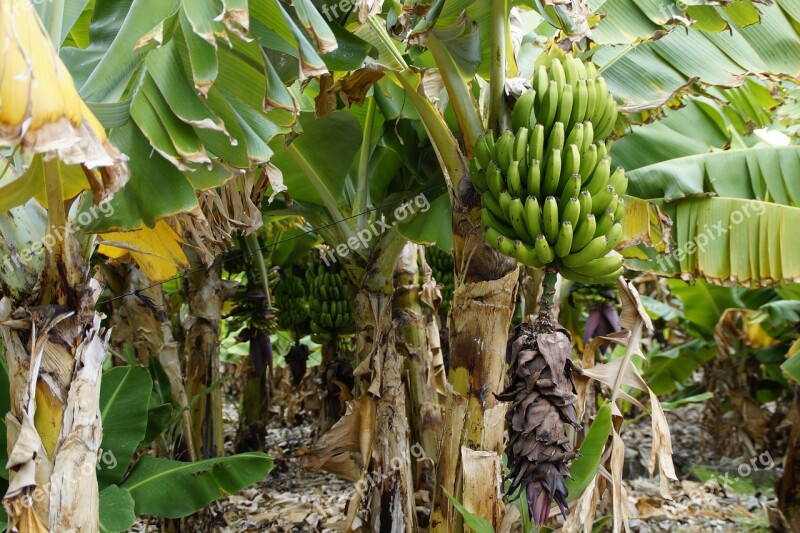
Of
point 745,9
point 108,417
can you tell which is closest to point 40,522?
point 108,417

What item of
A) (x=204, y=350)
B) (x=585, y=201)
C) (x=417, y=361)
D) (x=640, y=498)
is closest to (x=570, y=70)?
(x=585, y=201)

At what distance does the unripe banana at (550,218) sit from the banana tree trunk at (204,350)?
2.05 metres

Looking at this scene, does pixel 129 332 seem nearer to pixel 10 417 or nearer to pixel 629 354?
pixel 10 417

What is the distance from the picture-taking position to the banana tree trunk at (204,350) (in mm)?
3164

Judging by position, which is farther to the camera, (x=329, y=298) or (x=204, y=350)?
(x=329, y=298)

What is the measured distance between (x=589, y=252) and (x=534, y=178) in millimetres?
212

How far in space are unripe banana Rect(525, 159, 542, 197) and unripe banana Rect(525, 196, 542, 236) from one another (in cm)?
3

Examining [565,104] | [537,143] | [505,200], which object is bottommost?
[505,200]

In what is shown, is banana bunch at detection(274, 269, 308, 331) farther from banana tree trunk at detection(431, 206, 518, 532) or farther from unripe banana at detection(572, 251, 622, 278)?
unripe banana at detection(572, 251, 622, 278)

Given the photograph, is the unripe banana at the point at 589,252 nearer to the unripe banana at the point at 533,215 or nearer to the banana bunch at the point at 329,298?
the unripe banana at the point at 533,215

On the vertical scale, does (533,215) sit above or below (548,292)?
above

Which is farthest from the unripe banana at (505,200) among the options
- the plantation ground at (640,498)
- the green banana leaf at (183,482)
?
the plantation ground at (640,498)

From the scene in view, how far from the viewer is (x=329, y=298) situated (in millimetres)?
3848

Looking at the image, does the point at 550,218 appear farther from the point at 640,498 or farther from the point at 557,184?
the point at 640,498
